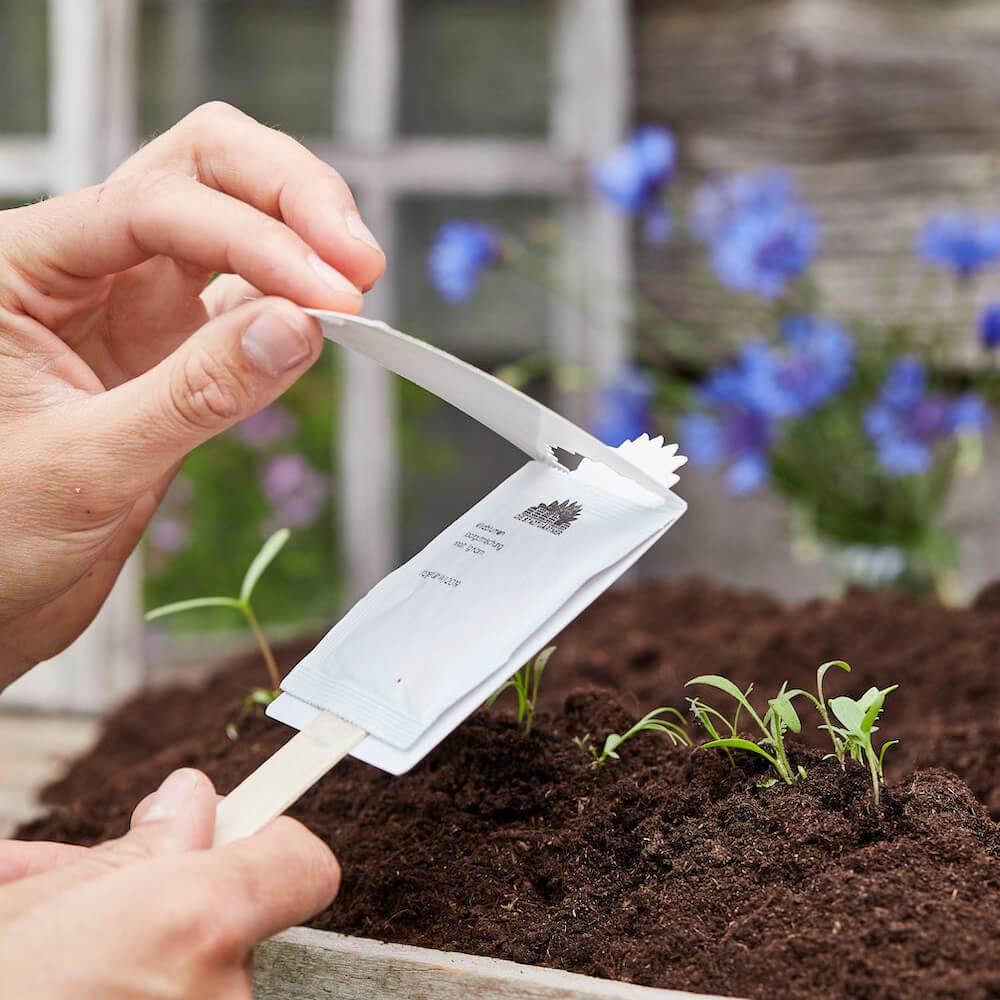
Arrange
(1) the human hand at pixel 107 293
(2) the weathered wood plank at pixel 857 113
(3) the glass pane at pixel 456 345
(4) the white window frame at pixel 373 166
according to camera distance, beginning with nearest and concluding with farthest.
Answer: (1) the human hand at pixel 107 293 → (4) the white window frame at pixel 373 166 → (2) the weathered wood plank at pixel 857 113 → (3) the glass pane at pixel 456 345

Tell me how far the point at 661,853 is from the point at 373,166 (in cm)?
144

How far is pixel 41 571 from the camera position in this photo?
82 centimetres

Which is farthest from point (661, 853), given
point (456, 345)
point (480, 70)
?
point (480, 70)

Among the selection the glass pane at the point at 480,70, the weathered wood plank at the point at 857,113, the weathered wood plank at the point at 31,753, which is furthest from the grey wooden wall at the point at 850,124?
the weathered wood plank at the point at 31,753

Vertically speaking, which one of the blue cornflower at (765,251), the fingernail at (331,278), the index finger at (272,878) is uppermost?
the fingernail at (331,278)

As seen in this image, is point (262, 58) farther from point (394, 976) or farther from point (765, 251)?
point (394, 976)

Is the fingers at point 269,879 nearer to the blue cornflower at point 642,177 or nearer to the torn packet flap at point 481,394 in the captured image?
the torn packet flap at point 481,394

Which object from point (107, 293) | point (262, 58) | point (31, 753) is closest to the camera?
point (107, 293)

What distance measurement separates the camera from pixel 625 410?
1875 mm

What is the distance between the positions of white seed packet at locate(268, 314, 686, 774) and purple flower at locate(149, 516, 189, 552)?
4.47 ft

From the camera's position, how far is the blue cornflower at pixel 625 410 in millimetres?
1858

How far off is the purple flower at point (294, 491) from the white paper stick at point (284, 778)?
1.37 metres

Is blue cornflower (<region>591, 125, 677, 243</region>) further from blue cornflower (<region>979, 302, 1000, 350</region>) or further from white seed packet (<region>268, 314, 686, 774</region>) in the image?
white seed packet (<region>268, 314, 686, 774</region>)

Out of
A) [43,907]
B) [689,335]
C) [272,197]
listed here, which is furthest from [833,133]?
[43,907]
